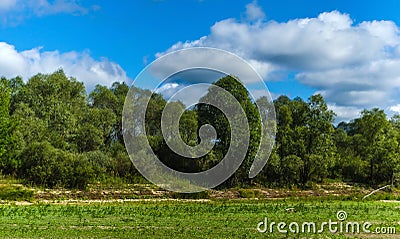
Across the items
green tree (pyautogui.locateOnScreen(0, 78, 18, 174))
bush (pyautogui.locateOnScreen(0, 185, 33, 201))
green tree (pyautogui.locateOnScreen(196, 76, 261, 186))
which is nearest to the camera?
bush (pyautogui.locateOnScreen(0, 185, 33, 201))

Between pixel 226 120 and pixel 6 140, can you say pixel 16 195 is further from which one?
pixel 226 120

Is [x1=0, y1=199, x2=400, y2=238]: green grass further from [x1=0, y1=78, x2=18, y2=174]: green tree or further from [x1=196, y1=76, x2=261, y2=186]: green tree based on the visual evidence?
[x1=0, y1=78, x2=18, y2=174]: green tree

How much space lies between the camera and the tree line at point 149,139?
47.8 metres

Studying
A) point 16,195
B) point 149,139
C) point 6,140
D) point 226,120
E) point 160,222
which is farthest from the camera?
point 149,139

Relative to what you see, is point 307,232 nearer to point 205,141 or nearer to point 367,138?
point 205,141

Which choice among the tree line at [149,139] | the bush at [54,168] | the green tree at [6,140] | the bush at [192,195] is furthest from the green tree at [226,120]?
the green tree at [6,140]

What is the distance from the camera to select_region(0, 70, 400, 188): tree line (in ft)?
157

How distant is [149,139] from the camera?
5653 cm

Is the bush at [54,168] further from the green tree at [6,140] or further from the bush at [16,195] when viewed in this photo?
the bush at [16,195]

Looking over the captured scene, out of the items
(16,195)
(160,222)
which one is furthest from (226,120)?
(160,222)

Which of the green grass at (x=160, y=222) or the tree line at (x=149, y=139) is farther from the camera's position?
the tree line at (x=149, y=139)

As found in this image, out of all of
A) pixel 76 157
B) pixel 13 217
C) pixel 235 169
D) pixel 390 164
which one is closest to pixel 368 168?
pixel 390 164

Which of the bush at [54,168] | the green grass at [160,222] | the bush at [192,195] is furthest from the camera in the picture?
the bush at [54,168]

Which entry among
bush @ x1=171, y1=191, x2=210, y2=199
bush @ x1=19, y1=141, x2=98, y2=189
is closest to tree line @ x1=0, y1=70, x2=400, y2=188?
bush @ x1=19, y1=141, x2=98, y2=189
